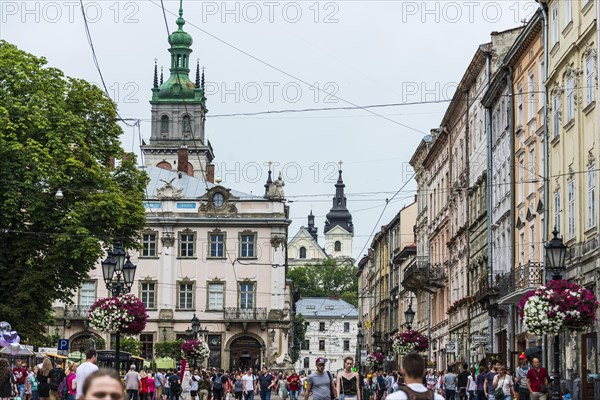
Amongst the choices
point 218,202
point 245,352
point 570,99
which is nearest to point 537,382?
point 570,99

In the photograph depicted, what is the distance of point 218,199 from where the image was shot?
88.7 m

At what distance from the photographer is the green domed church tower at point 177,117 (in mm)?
124750

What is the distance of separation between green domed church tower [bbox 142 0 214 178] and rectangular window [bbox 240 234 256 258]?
3393 cm

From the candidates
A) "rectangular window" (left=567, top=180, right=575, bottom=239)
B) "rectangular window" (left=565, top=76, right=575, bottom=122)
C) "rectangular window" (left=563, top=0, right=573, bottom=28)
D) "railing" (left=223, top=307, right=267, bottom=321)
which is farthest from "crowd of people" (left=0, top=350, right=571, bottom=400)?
"railing" (left=223, top=307, right=267, bottom=321)

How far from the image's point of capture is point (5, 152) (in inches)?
1607

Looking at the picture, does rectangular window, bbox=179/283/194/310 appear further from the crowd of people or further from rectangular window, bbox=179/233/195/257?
the crowd of people

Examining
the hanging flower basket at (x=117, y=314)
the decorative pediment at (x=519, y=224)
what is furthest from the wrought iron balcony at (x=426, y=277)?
the hanging flower basket at (x=117, y=314)

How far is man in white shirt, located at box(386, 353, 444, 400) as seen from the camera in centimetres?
923

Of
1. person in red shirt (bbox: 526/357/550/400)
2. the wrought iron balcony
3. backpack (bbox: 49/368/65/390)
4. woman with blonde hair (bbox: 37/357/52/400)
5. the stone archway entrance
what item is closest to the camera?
person in red shirt (bbox: 526/357/550/400)

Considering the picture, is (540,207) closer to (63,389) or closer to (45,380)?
(63,389)

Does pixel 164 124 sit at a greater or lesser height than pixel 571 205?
greater

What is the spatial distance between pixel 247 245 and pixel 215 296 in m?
4.10

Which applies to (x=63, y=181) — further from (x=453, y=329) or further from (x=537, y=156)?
(x=453, y=329)

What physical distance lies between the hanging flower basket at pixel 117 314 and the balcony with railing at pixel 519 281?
410 inches
